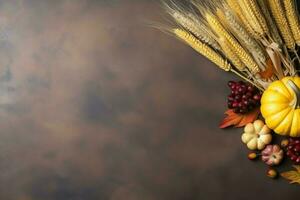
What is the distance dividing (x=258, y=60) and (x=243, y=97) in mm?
157

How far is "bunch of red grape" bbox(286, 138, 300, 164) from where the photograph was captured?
73.7 inches

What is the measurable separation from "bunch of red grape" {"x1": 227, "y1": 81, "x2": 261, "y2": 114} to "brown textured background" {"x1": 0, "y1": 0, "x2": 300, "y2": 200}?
72mm

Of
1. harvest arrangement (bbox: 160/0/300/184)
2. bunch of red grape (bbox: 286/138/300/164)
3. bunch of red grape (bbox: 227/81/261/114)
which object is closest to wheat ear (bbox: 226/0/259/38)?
harvest arrangement (bbox: 160/0/300/184)

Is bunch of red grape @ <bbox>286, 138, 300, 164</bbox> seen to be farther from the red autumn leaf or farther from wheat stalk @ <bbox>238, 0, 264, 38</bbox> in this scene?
wheat stalk @ <bbox>238, 0, 264, 38</bbox>

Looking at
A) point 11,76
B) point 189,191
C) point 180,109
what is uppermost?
point 11,76

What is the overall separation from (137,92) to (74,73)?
273 mm

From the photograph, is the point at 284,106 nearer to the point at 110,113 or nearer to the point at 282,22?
the point at 282,22

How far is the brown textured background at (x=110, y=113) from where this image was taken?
194 cm

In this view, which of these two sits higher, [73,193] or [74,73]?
[74,73]

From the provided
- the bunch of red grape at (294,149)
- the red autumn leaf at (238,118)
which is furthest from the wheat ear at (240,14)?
the bunch of red grape at (294,149)

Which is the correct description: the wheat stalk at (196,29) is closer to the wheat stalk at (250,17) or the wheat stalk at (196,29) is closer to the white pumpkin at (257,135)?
the wheat stalk at (250,17)

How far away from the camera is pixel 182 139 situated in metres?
1.97

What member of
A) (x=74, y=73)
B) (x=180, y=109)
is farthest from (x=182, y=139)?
(x=74, y=73)

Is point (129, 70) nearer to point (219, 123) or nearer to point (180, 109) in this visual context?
point (180, 109)
